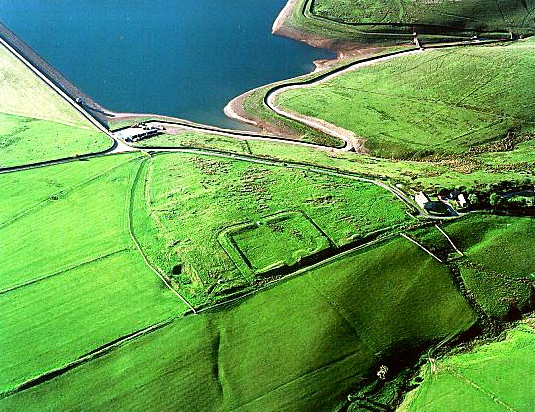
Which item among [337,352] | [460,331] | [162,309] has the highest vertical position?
[162,309]

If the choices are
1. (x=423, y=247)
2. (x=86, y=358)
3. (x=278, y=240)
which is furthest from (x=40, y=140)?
(x=423, y=247)

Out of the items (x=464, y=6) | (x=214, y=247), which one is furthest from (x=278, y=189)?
(x=464, y=6)

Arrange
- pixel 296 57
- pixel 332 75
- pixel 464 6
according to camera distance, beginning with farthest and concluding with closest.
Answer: pixel 464 6 < pixel 296 57 < pixel 332 75

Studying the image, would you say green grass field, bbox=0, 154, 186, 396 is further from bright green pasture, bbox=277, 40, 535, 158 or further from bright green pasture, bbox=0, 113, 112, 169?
bright green pasture, bbox=277, 40, 535, 158

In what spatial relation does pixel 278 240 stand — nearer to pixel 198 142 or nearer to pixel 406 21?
pixel 198 142

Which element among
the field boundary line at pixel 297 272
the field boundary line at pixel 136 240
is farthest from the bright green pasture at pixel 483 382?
the field boundary line at pixel 136 240

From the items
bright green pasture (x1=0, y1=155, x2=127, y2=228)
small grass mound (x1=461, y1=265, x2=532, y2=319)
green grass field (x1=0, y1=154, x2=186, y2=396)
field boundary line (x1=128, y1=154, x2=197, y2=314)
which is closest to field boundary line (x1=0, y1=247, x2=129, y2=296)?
green grass field (x1=0, y1=154, x2=186, y2=396)

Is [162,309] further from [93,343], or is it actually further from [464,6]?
[464,6]

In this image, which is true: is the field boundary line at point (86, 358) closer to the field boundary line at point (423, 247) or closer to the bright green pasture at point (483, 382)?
the bright green pasture at point (483, 382)
